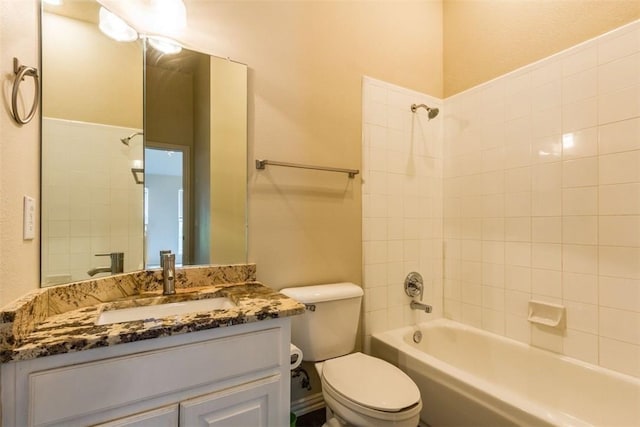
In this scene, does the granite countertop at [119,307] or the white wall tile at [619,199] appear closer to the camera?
the granite countertop at [119,307]

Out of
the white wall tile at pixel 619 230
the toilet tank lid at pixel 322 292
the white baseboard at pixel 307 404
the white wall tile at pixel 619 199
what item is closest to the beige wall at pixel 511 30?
the white wall tile at pixel 619 199

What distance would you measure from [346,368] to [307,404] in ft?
1.51

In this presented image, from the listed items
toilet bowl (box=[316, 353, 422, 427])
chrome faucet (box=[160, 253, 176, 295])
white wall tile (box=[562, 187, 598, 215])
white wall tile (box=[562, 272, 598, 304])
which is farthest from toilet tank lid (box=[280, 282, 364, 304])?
white wall tile (box=[562, 187, 598, 215])

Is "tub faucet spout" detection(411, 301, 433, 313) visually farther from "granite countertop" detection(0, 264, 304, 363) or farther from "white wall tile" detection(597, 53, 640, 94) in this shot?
"white wall tile" detection(597, 53, 640, 94)

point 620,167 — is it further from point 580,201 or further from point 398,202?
point 398,202

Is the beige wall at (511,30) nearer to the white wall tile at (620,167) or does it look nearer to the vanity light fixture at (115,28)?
the white wall tile at (620,167)

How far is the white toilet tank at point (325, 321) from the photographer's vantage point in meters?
1.54

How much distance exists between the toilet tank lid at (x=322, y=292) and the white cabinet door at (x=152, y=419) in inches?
28.3

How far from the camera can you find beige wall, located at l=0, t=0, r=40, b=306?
77cm

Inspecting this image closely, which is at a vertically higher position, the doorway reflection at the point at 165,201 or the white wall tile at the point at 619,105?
the white wall tile at the point at 619,105

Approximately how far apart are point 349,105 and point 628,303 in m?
1.68

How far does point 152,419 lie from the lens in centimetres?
85

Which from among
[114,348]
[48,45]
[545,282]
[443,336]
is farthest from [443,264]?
[48,45]

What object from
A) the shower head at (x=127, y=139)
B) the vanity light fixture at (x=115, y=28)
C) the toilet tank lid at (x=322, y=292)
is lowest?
the toilet tank lid at (x=322, y=292)
